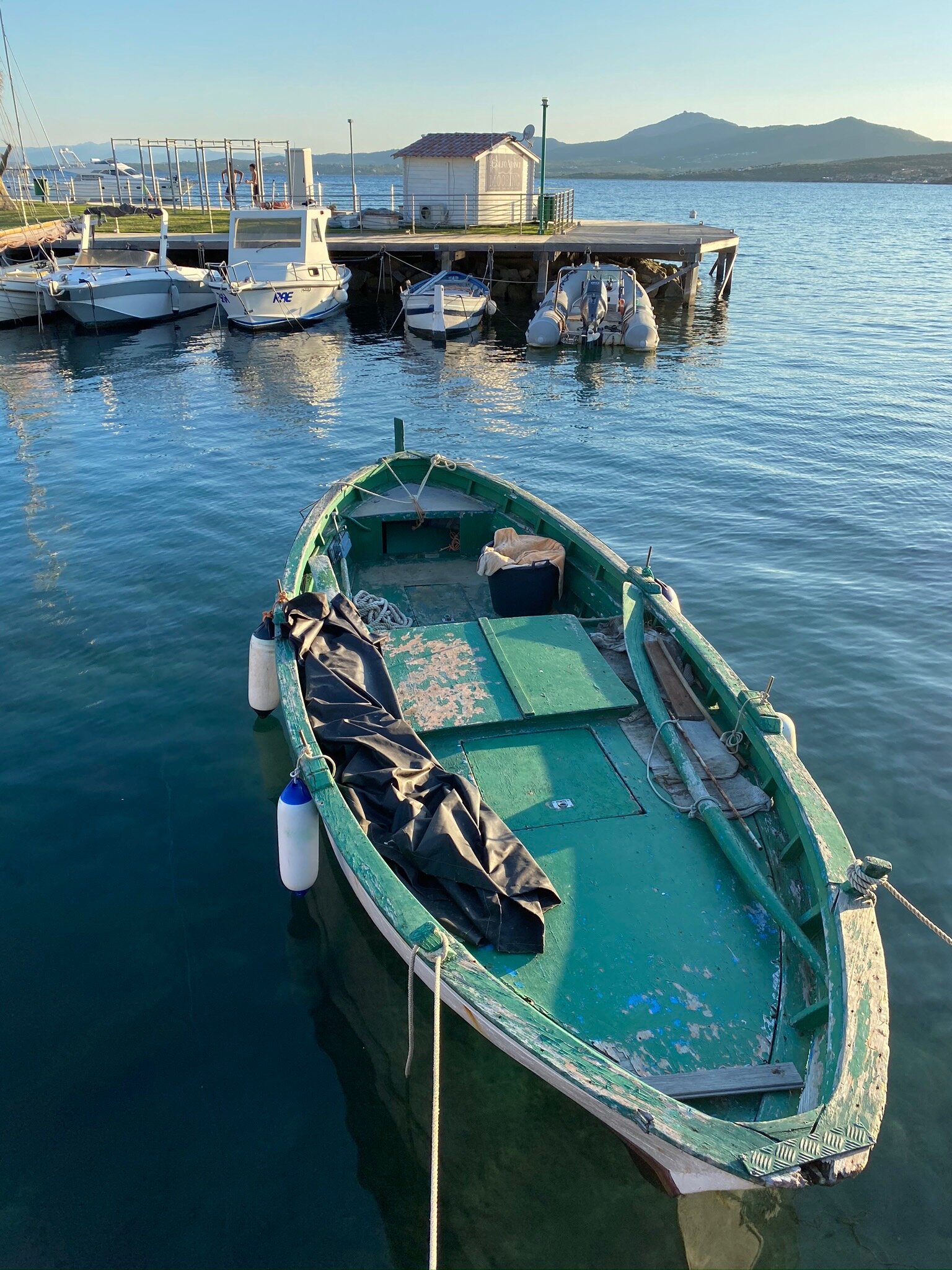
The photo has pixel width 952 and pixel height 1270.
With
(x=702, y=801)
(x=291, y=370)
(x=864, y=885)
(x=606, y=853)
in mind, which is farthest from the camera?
(x=291, y=370)

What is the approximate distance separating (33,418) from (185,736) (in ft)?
55.6

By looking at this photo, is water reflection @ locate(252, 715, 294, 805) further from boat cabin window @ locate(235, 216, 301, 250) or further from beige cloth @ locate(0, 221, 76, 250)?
beige cloth @ locate(0, 221, 76, 250)

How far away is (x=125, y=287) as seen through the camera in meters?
33.0

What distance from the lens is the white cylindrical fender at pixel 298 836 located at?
19.9 feet

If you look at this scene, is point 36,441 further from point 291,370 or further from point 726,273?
point 726,273

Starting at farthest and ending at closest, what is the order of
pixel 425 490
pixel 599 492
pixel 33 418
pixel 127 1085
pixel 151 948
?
pixel 33 418, pixel 599 492, pixel 425 490, pixel 151 948, pixel 127 1085

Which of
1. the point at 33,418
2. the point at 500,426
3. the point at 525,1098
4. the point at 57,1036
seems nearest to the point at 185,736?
the point at 57,1036

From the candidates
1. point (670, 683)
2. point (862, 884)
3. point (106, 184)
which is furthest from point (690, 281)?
point (862, 884)

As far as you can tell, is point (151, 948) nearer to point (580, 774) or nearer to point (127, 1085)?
point (127, 1085)

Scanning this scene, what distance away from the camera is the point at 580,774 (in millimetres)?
6781

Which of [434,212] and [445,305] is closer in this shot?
[445,305]

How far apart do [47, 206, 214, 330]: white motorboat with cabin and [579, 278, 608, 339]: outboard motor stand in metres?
15.9

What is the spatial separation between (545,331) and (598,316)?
7.00ft

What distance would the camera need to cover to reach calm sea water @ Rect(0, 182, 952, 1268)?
16.8ft
